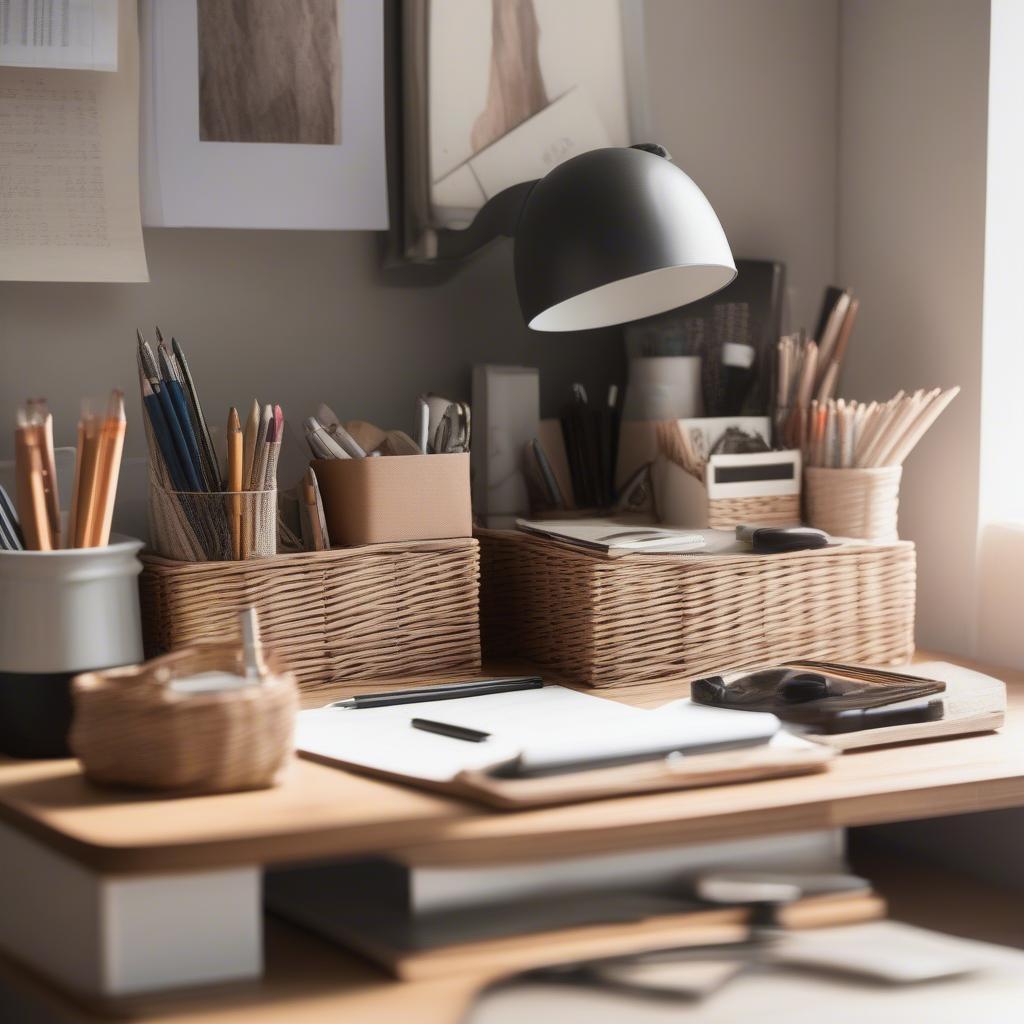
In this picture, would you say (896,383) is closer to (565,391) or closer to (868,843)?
(565,391)

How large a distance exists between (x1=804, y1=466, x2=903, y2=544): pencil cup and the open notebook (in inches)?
14.1

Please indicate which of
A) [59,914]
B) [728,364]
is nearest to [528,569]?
[728,364]

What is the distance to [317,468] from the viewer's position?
1268 mm

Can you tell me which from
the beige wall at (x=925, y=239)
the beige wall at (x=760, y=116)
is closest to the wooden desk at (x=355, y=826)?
the beige wall at (x=925, y=239)

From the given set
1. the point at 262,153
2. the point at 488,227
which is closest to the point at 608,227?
the point at 488,227

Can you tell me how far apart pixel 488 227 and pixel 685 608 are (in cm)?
43

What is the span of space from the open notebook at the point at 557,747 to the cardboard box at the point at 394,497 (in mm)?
186

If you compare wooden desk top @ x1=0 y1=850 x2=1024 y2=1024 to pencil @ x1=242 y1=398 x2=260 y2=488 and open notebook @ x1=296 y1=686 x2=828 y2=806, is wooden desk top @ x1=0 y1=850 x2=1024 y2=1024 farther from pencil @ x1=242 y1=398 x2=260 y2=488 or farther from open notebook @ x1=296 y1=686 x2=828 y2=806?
pencil @ x1=242 y1=398 x2=260 y2=488

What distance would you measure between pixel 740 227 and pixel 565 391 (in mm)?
274

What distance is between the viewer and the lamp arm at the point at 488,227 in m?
1.38

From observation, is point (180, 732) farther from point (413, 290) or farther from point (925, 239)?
point (925, 239)

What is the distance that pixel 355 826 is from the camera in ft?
2.79

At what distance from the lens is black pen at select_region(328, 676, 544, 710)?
1.14 metres

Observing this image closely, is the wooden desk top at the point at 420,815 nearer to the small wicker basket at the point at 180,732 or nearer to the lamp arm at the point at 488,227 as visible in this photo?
the small wicker basket at the point at 180,732
